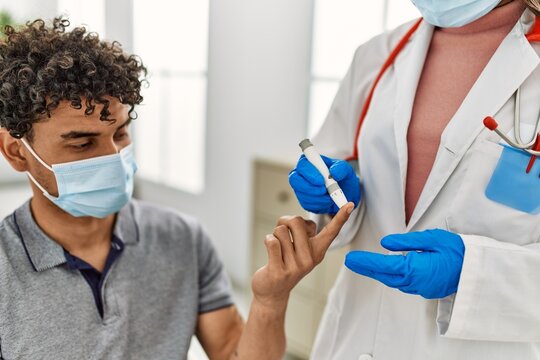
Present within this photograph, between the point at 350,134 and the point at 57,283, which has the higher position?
the point at 350,134

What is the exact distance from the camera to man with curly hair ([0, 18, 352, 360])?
1.12 meters

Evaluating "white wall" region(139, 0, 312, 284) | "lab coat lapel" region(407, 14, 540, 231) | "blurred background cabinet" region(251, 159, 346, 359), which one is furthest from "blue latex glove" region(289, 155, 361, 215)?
"white wall" region(139, 0, 312, 284)

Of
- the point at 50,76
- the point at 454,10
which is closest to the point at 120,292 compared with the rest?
the point at 50,76

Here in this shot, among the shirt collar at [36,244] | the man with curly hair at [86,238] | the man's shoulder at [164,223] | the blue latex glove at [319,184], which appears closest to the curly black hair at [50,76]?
the man with curly hair at [86,238]

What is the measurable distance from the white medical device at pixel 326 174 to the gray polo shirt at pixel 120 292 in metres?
0.45

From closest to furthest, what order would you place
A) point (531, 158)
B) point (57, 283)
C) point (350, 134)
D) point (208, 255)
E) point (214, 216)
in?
point (531, 158), point (57, 283), point (350, 134), point (208, 255), point (214, 216)

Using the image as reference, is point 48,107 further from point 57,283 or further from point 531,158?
point 531,158

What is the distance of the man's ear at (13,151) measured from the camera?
123 centimetres

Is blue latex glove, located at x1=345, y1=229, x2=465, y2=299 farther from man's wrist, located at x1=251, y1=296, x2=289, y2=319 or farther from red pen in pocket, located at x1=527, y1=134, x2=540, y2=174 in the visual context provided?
man's wrist, located at x1=251, y1=296, x2=289, y2=319

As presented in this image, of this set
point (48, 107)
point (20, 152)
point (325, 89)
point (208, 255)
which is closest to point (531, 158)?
point (208, 255)

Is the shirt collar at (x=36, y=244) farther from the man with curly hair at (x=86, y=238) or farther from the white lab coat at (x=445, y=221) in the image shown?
the white lab coat at (x=445, y=221)

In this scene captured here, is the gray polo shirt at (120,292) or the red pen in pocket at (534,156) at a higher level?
the red pen in pocket at (534,156)

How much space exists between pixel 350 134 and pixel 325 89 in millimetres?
1610

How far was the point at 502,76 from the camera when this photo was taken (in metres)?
0.98
